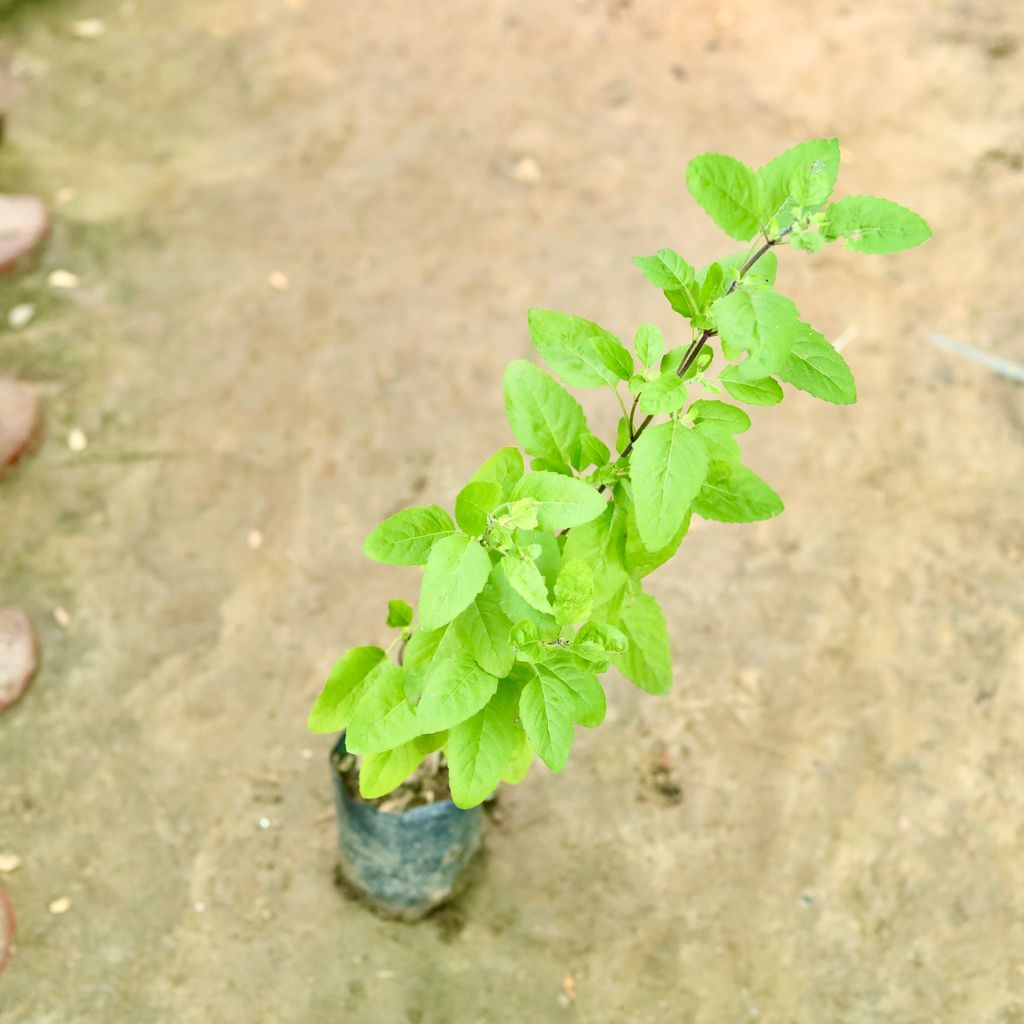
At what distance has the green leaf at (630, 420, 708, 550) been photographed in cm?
167

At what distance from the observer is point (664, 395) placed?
5.75 ft

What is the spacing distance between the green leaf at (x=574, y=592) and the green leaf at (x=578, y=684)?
0.16m

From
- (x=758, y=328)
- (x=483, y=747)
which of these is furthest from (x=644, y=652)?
(x=758, y=328)

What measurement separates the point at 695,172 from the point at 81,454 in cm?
298

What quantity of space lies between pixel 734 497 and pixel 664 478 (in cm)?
29

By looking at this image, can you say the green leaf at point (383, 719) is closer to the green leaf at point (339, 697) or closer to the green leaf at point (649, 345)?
the green leaf at point (339, 697)

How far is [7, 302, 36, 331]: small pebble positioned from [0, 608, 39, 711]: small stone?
55.2 inches

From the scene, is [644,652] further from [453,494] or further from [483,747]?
[453,494]

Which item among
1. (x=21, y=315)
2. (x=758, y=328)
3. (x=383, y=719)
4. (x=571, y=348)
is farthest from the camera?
(x=21, y=315)

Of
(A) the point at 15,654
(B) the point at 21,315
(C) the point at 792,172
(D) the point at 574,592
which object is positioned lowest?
(A) the point at 15,654

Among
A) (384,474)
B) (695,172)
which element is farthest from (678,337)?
(695,172)

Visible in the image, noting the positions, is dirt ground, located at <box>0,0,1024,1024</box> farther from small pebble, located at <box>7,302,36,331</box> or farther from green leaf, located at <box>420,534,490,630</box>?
green leaf, located at <box>420,534,490,630</box>

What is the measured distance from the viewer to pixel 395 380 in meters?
4.18

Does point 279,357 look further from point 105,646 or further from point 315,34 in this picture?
point 315,34
